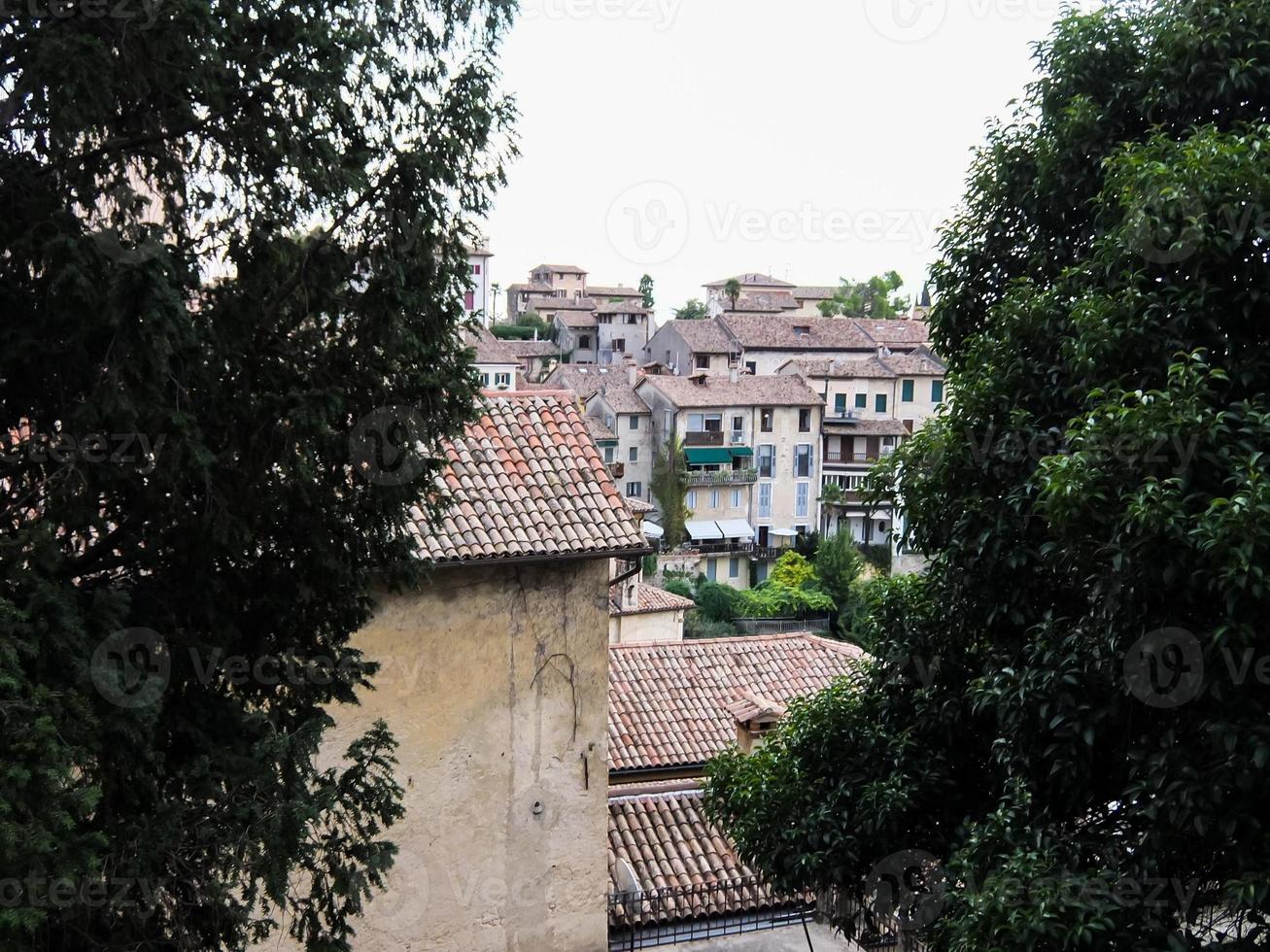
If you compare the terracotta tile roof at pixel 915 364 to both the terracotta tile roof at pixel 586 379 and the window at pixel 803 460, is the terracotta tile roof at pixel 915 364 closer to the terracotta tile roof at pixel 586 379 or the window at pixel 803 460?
the window at pixel 803 460

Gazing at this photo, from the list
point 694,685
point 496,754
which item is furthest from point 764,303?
point 496,754

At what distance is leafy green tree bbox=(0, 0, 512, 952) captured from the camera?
5.76m

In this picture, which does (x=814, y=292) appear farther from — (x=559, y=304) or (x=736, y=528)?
(x=736, y=528)

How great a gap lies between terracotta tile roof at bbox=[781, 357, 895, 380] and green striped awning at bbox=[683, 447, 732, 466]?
647 centimetres

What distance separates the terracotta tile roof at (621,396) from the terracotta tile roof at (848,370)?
830cm

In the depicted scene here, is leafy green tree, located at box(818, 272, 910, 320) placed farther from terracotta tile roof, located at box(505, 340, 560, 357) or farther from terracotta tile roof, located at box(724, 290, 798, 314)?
terracotta tile roof, located at box(505, 340, 560, 357)

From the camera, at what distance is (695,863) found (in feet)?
46.9

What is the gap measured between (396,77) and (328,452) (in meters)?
2.15

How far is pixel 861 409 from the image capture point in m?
58.9

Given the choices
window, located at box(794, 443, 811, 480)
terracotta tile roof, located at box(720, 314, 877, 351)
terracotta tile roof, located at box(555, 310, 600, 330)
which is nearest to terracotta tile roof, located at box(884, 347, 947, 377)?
terracotta tile roof, located at box(720, 314, 877, 351)

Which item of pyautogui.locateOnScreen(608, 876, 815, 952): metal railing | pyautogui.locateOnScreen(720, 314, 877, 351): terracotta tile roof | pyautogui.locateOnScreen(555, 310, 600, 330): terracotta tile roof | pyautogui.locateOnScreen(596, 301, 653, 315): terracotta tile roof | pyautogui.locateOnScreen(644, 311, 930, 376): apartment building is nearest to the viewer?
pyautogui.locateOnScreen(608, 876, 815, 952): metal railing

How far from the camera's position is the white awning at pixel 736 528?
56.0m

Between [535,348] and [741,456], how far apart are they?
1011 inches

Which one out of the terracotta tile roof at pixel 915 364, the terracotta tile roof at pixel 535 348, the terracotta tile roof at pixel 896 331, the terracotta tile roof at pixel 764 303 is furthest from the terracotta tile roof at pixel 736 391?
the terracotta tile roof at pixel 764 303
